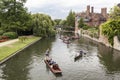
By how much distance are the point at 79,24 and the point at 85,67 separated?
278ft

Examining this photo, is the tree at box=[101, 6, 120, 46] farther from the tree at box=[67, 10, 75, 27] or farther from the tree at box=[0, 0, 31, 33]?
the tree at box=[67, 10, 75, 27]

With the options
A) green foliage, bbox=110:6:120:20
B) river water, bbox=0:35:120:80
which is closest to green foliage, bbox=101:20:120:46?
green foliage, bbox=110:6:120:20

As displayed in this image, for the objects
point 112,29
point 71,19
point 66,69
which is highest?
point 71,19

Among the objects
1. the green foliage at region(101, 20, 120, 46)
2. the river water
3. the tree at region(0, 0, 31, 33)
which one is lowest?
the river water

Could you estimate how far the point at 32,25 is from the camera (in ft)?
272

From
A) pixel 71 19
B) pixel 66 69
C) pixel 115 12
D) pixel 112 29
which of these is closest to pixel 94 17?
pixel 71 19

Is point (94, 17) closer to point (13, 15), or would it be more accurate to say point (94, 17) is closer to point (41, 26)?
point (41, 26)

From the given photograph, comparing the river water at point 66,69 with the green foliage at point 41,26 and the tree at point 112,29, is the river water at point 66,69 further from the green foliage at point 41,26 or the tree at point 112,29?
the green foliage at point 41,26

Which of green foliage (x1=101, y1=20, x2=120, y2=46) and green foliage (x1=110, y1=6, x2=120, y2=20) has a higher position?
green foliage (x1=110, y1=6, x2=120, y2=20)

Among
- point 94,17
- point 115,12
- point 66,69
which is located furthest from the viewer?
point 94,17

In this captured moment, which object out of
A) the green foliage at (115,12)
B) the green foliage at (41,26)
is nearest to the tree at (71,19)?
the green foliage at (41,26)

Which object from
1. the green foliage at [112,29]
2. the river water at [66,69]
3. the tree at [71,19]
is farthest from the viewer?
the tree at [71,19]

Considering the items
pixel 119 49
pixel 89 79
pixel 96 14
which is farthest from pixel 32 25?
pixel 89 79

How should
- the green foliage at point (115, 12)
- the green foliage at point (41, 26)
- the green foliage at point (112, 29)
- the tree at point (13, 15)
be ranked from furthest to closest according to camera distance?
1. the green foliage at point (41, 26)
2. the tree at point (13, 15)
3. the green foliage at point (115, 12)
4. the green foliage at point (112, 29)
